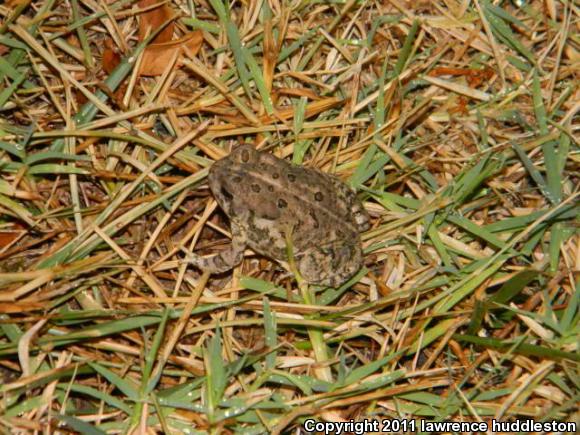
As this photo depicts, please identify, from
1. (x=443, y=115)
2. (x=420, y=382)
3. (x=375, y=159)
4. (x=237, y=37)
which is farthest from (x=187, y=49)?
(x=420, y=382)

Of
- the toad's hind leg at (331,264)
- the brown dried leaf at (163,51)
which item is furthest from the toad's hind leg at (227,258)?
the brown dried leaf at (163,51)

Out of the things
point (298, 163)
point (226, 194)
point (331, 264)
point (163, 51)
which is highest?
point (163, 51)

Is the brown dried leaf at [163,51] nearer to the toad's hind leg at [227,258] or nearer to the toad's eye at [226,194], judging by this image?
the toad's eye at [226,194]

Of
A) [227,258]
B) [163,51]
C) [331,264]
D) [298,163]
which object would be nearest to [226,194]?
[227,258]

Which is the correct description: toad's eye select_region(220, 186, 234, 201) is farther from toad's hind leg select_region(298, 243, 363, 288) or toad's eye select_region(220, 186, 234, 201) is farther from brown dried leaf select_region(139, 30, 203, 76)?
brown dried leaf select_region(139, 30, 203, 76)

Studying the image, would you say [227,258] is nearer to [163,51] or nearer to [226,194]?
[226,194]

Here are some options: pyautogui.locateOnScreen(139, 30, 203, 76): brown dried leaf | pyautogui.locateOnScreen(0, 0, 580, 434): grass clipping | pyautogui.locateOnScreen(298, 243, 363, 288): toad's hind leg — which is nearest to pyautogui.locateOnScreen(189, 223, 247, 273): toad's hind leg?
pyautogui.locateOnScreen(0, 0, 580, 434): grass clipping
